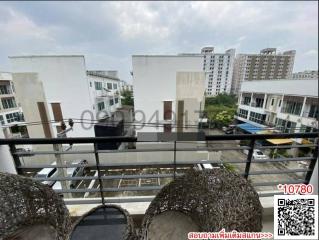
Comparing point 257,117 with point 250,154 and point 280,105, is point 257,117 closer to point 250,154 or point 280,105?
point 280,105

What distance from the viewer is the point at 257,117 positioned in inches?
69.7

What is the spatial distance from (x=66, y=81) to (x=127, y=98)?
678 millimetres

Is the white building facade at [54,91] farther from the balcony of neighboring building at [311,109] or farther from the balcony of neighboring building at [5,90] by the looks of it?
the balcony of neighboring building at [311,109]

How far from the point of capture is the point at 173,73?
185 cm

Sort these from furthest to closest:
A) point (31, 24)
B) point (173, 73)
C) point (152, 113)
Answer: point (152, 113), point (173, 73), point (31, 24)

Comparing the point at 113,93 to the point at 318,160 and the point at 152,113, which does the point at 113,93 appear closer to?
the point at 152,113

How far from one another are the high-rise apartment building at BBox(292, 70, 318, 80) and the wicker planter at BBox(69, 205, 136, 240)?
160 centimetres

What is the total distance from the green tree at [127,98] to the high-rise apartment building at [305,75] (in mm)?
1579

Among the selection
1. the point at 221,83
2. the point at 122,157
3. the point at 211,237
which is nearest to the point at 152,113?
the point at 122,157

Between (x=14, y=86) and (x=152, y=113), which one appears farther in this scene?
(x=152, y=113)

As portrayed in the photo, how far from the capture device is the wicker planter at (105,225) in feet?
3.00

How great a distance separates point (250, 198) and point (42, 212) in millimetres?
1209

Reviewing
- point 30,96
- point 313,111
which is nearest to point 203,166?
point 313,111

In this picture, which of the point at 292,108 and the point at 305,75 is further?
the point at 292,108
